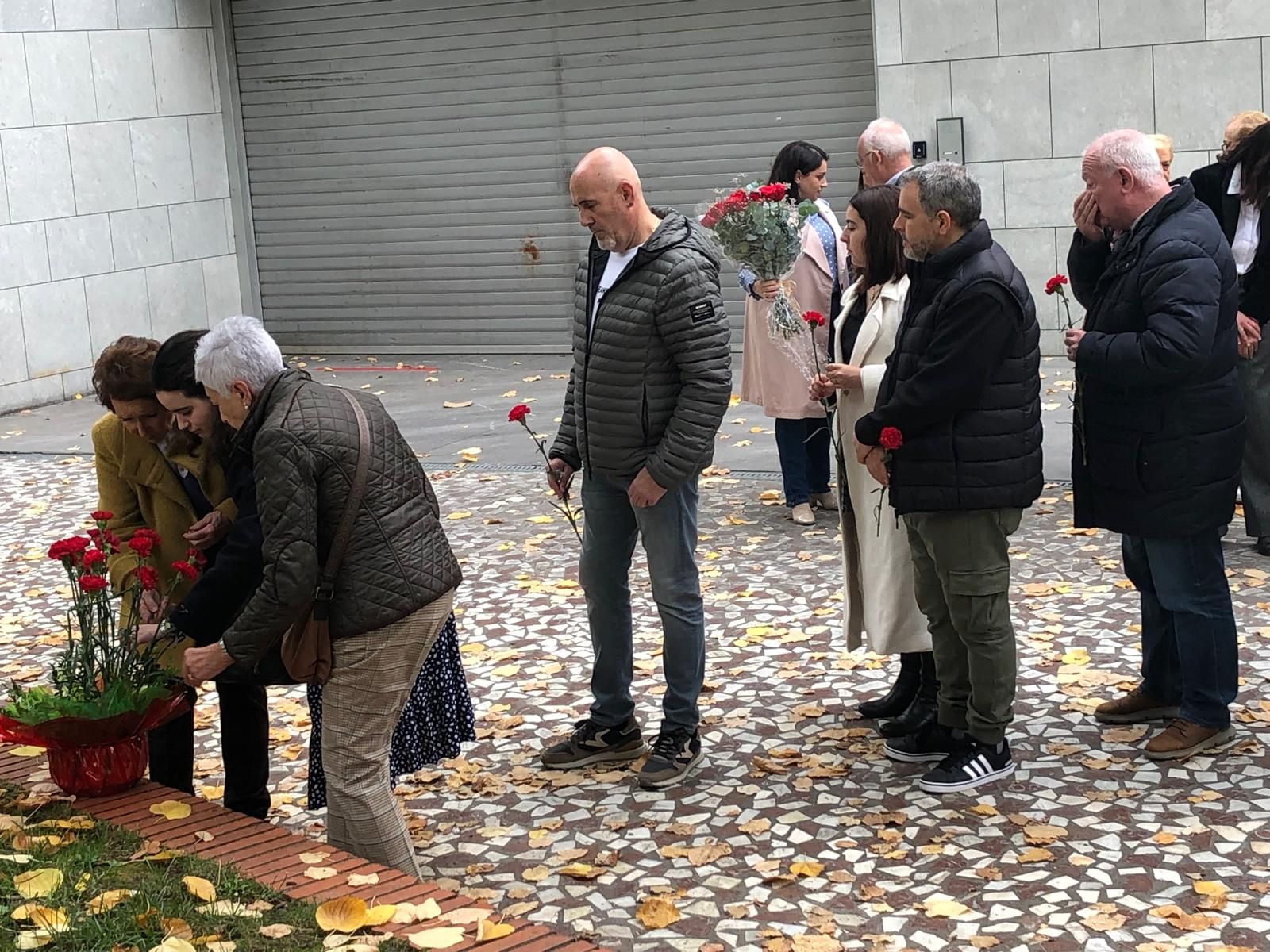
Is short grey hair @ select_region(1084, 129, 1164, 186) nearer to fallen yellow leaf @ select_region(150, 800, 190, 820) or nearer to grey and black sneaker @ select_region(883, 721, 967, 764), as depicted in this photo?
grey and black sneaker @ select_region(883, 721, 967, 764)

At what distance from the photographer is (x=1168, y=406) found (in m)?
5.07

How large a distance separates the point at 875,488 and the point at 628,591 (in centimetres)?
93

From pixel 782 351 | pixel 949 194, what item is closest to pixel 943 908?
pixel 949 194

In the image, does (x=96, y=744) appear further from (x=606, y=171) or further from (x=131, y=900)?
(x=606, y=171)

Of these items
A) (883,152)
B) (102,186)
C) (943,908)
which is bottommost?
(943,908)

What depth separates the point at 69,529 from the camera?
31.7ft

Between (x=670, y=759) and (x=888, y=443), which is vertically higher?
(x=888, y=443)

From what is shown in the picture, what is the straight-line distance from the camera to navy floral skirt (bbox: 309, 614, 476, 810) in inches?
185

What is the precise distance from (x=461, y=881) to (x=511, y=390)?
9.13 meters

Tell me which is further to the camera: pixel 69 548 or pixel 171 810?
pixel 171 810

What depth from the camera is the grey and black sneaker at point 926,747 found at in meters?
5.37

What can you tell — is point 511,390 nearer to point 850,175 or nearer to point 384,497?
point 850,175

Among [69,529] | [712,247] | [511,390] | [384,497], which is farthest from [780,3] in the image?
[384,497]

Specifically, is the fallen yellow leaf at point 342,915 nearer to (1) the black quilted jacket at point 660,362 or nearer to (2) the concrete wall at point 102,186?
(1) the black quilted jacket at point 660,362
